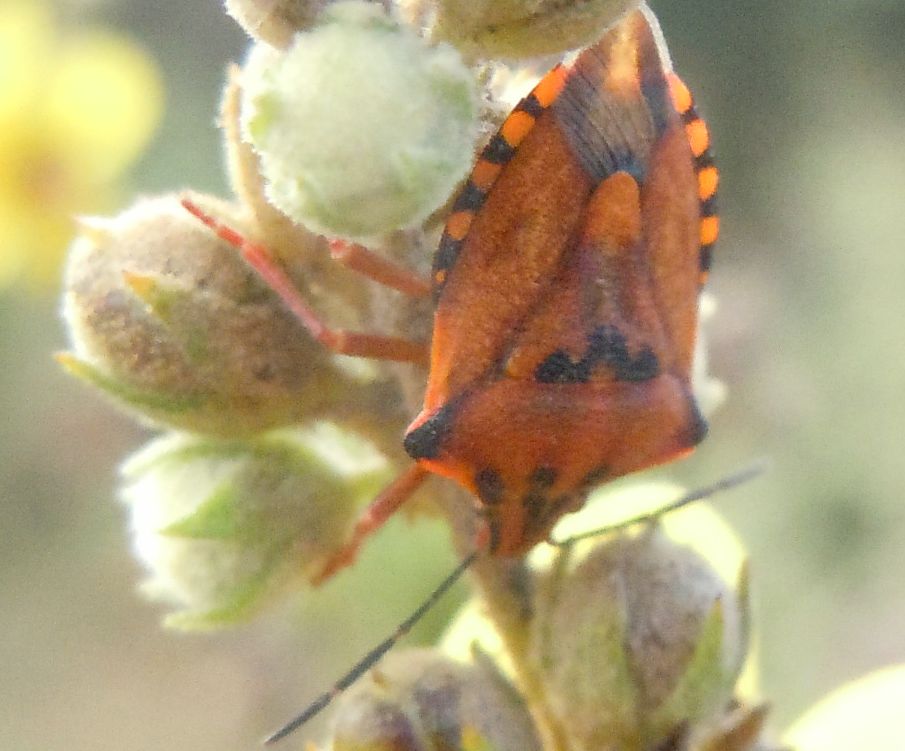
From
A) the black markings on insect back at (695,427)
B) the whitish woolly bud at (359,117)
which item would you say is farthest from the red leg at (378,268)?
the black markings on insect back at (695,427)

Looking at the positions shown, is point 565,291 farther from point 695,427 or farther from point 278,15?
point 278,15

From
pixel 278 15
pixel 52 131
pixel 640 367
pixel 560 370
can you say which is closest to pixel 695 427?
pixel 640 367

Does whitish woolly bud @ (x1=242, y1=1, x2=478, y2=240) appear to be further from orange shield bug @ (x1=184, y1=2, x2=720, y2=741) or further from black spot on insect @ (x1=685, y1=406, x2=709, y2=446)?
black spot on insect @ (x1=685, y1=406, x2=709, y2=446)

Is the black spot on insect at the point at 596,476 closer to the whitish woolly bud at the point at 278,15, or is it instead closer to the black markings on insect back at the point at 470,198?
the black markings on insect back at the point at 470,198

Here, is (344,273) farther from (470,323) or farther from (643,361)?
(643,361)

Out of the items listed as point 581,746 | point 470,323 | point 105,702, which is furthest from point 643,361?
point 105,702


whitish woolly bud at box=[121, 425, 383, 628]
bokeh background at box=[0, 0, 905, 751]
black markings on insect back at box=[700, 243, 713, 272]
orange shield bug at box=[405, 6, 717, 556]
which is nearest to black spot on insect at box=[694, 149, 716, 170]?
orange shield bug at box=[405, 6, 717, 556]

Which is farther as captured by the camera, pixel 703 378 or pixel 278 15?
pixel 703 378
